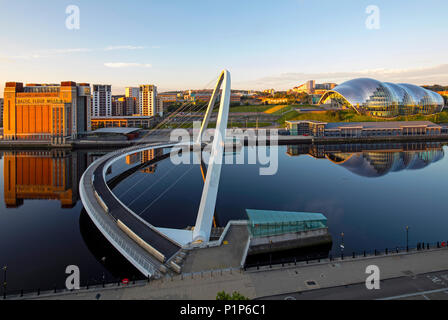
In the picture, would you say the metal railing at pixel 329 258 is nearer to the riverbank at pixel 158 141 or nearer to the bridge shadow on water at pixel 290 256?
the bridge shadow on water at pixel 290 256

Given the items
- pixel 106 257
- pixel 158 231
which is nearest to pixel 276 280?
pixel 158 231

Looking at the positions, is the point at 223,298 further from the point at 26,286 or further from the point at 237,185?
the point at 237,185

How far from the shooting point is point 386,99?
233ft

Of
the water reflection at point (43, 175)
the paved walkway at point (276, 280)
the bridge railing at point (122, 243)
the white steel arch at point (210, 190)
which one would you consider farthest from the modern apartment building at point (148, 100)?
the paved walkway at point (276, 280)

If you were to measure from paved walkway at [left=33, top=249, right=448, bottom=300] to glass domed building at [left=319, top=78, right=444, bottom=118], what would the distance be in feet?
211

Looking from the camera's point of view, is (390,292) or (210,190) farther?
(210,190)

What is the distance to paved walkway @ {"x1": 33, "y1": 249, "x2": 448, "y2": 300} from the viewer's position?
1109cm

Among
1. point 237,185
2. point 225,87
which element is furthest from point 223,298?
point 237,185

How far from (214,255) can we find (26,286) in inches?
311

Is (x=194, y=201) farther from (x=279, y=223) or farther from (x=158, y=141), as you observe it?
(x=158, y=141)

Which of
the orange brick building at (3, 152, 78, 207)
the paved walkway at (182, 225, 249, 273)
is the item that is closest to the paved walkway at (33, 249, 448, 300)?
the paved walkway at (182, 225, 249, 273)

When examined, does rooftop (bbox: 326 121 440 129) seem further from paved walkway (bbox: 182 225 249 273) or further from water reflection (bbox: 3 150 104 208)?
paved walkway (bbox: 182 225 249 273)

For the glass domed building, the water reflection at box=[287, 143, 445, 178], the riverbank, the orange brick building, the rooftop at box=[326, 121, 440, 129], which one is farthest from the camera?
the glass domed building

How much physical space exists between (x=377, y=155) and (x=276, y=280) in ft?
131
